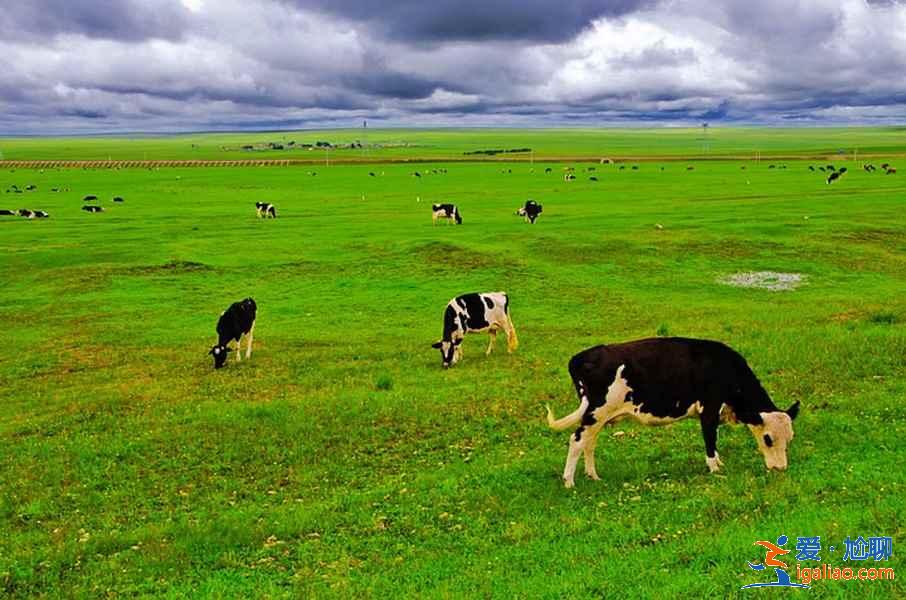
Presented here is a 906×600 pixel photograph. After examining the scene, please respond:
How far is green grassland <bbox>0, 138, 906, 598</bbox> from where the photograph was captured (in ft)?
30.3

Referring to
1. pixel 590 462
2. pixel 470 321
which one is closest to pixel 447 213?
pixel 470 321

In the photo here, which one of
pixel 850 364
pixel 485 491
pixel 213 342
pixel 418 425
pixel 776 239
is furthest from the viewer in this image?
pixel 776 239

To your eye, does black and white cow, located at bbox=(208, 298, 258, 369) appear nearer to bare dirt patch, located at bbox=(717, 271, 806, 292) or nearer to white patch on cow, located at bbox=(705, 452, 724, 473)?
white patch on cow, located at bbox=(705, 452, 724, 473)

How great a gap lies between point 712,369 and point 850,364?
26.9 feet

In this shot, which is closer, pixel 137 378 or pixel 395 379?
pixel 395 379

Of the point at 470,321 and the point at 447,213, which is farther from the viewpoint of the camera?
the point at 447,213

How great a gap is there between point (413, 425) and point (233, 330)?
9.79 meters

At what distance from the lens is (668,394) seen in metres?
11.4

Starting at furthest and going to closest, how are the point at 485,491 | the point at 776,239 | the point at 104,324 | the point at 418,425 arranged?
the point at 776,239 < the point at 104,324 < the point at 418,425 < the point at 485,491

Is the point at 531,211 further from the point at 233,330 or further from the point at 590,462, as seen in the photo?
the point at 590,462

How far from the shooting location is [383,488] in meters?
12.2

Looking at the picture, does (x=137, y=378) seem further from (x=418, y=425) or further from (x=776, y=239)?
(x=776, y=239)

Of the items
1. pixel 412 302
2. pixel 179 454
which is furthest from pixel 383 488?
pixel 412 302

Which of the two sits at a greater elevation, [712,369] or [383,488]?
[712,369]
